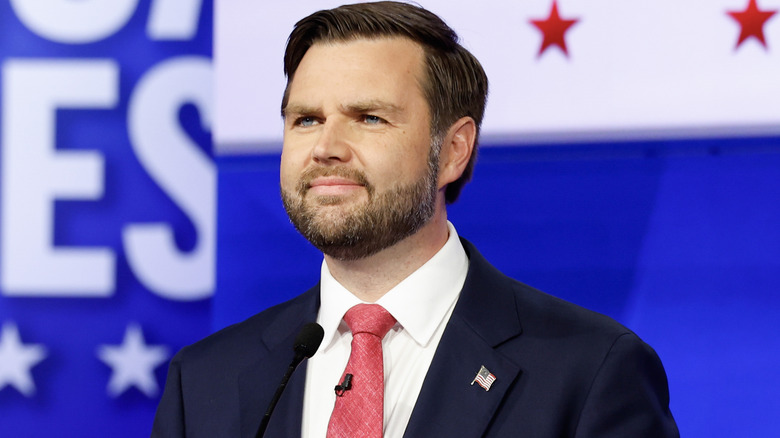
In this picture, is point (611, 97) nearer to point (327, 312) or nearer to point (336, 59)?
point (336, 59)

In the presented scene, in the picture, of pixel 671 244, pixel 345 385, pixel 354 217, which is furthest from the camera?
pixel 671 244

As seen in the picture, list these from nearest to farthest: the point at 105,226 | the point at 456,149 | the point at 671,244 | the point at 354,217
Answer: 1. the point at 354,217
2. the point at 456,149
3. the point at 671,244
4. the point at 105,226

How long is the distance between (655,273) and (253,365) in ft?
3.79

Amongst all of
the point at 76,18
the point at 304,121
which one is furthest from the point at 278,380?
the point at 76,18

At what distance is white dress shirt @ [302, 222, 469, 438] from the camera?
6.31ft

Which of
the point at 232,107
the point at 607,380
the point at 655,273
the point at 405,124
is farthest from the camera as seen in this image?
the point at 232,107

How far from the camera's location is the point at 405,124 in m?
2.04

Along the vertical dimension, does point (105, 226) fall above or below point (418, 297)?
below

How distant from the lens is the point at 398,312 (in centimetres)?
198

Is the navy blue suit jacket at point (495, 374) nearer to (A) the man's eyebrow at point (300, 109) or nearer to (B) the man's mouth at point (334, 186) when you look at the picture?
(B) the man's mouth at point (334, 186)

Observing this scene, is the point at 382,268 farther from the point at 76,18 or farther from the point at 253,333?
the point at 76,18

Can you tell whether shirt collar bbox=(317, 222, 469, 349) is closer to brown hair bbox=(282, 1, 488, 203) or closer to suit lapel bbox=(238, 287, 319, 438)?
suit lapel bbox=(238, 287, 319, 438)

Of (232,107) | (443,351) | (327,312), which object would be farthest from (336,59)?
(232,107)

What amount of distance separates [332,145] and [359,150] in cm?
6
